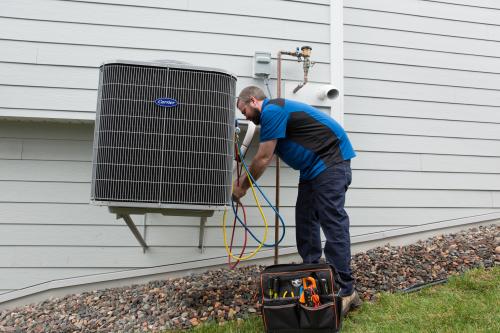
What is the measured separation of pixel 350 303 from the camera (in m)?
2.49

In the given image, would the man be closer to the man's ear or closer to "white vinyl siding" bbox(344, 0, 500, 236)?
the man's ear

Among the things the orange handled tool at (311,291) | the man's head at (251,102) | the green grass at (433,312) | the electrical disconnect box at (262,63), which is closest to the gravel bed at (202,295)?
the green grass at (433,312)

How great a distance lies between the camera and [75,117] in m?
3.09

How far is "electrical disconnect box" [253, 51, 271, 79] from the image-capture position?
3.25m

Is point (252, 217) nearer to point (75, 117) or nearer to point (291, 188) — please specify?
point (291, 188)

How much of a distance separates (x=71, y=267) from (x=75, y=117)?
1127mm

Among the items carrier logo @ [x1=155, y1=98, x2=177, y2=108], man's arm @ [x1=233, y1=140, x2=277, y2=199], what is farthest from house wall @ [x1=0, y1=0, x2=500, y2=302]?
carrier logo @ [x1=155, y1=98, x2=177, y2=108]

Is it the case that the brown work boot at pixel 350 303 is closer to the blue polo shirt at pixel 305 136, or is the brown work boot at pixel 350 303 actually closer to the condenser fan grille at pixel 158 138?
the blue polo shirt at pixel 305 136

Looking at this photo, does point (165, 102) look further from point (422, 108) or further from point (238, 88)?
point (422, 108)

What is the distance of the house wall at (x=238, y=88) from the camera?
311 cm

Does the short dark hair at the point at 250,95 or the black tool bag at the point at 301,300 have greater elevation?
the short dark hair at the point at 250,95

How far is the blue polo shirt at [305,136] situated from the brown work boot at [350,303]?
741mm

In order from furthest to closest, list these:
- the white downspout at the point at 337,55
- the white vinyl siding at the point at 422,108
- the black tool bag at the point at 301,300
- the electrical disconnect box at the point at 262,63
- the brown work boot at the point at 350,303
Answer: the white vinyl siding at the point at 422,108 → the white downspout at the point at 337,55 → the electrical disconnect box at the point at 262,63 → the brown work boot at the point at 350,303 → the black tool bag at the point at 301,300

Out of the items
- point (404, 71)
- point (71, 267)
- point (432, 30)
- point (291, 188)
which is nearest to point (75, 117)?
point (71, 267)
